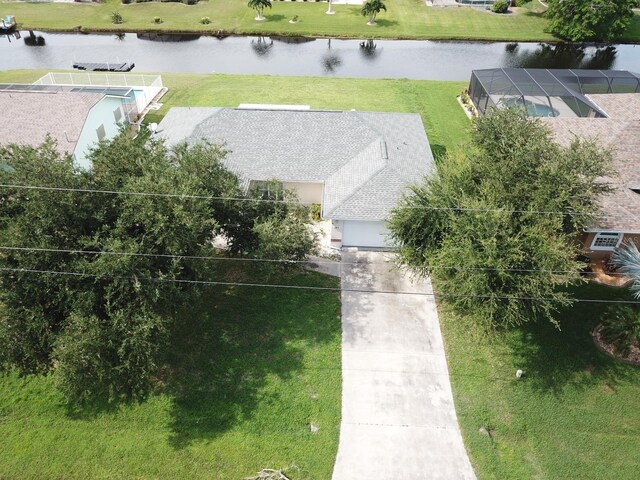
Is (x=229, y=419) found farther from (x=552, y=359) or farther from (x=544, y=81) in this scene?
(x=544, y=81)

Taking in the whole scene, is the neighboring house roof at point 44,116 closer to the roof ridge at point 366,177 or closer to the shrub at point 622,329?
the roof ridge at point 366,177

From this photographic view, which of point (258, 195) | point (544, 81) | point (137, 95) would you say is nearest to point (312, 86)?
Answer: point (137, 95)

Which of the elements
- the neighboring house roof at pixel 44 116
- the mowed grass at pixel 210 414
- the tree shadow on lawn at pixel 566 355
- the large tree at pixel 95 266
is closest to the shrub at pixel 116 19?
the neighboring house roof at pixel 44 116

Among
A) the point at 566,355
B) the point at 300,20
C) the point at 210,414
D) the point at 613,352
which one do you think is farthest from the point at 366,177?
the point at 300,20

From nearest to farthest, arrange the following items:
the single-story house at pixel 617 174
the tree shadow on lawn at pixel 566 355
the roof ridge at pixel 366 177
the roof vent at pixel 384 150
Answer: the tree shadow on lawn at pixel 566 355 → the single-story house at pixel 617 174 → the roof ridge at pixel 366 177 → the roof vent at pixel 384 150

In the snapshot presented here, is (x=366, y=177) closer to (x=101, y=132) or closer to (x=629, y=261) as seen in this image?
(x=629, y=261)
